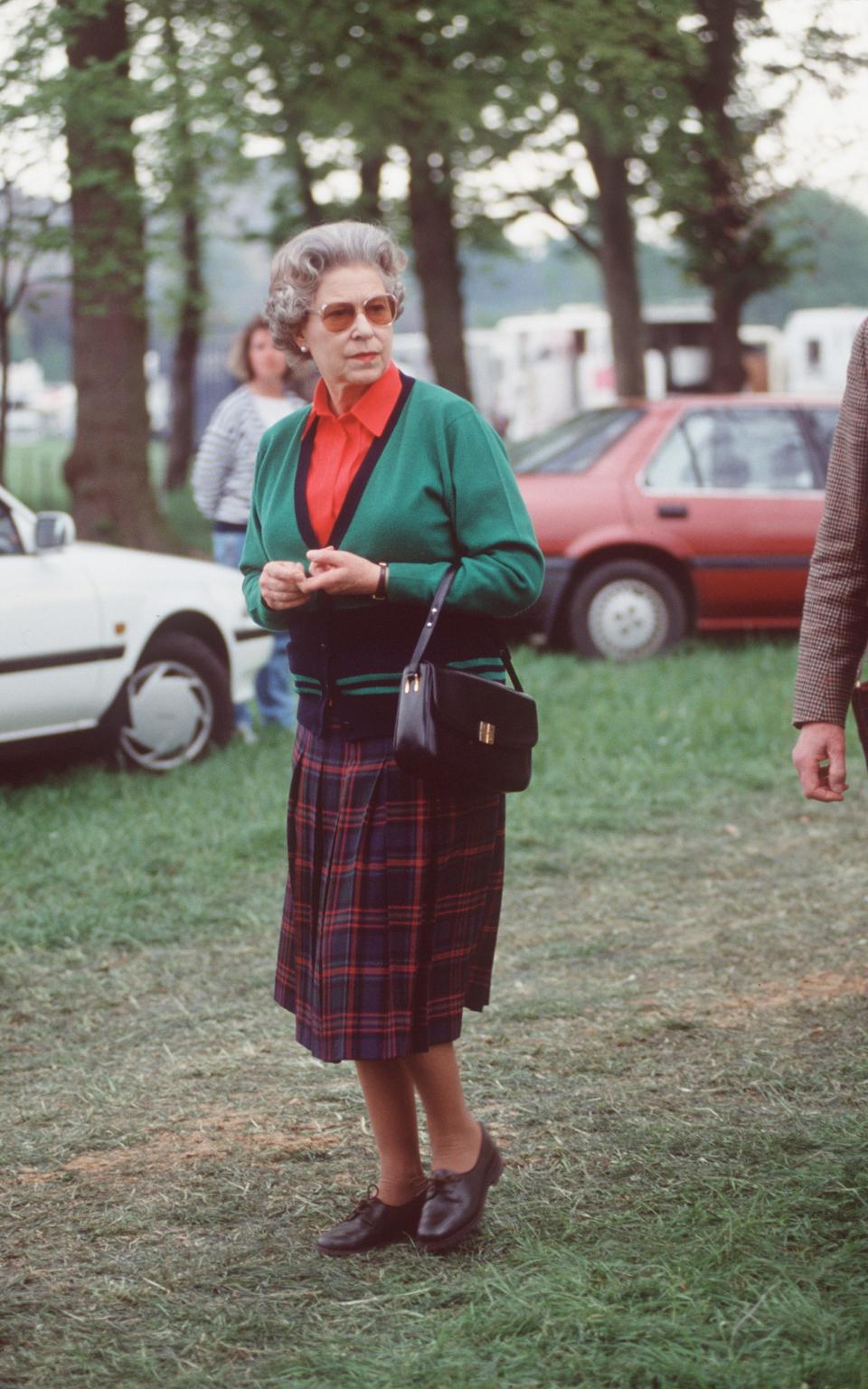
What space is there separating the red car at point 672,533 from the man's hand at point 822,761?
7984 millimetres

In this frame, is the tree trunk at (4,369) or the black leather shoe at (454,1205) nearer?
the black leather shoe at (454,1205)

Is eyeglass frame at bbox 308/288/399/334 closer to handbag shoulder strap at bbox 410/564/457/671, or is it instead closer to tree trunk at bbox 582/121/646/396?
handbag shoulder strap at bbox 410/564/457/671

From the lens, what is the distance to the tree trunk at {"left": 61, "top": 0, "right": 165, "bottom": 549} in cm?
1221

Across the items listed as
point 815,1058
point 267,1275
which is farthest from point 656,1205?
point 815,1058

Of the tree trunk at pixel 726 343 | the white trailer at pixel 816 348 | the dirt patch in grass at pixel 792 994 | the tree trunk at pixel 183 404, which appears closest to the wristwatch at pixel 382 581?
the dirt patch in grass at pixel 792 994

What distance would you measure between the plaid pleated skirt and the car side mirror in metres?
4.15

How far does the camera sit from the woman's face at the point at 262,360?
8.35 metres

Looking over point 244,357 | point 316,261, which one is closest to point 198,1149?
point 316,261

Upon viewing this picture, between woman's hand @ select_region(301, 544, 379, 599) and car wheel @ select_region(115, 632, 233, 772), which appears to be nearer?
woman's hand @ select_region(301, 544, 379, 599)

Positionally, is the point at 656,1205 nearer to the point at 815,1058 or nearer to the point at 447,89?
the point at 815,1058

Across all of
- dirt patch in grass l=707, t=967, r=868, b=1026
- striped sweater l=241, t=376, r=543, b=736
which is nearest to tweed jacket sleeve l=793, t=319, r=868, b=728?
striped sweater l=241, t=376, r=543, b=736

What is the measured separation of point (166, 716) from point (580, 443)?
445 centimetres

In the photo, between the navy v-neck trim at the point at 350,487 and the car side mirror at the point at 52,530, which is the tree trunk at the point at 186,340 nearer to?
the car side mirror at the point at 52,530

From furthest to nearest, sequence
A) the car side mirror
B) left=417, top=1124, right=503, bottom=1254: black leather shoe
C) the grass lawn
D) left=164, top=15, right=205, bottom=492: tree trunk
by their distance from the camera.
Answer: left=164, top=15, right=205, bottom=492: tree trunk, the car side mirror, left=417, top=1124, right=503, bottom=1254: black leather shoe, the grass lawn
